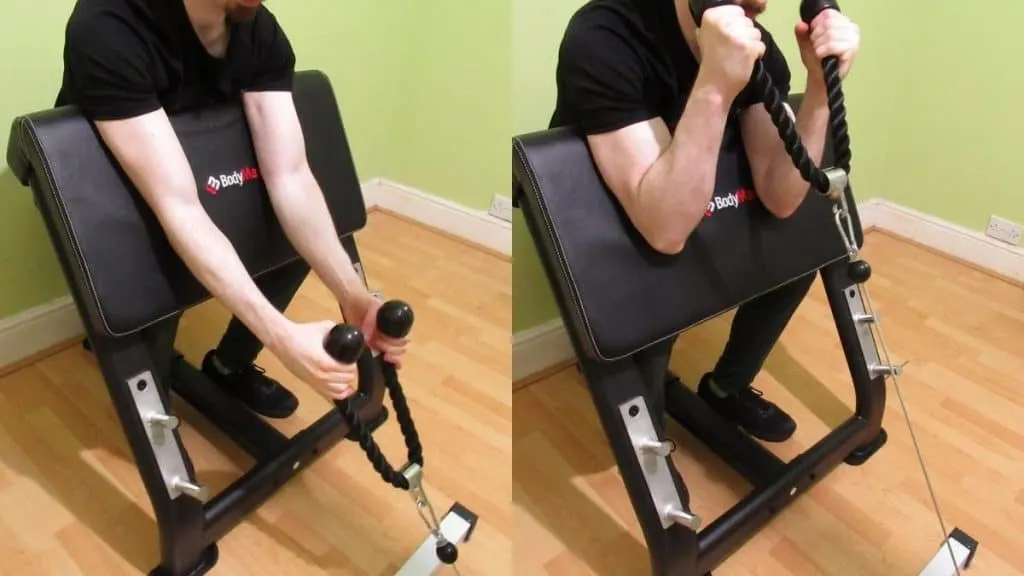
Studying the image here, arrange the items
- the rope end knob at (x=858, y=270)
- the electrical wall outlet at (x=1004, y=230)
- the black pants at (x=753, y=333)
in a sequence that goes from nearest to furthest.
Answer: the rope end knob at (x=858, y=270) < the black pants at (x=753, y=333) < the electrical wall outlet at (x=1004, y=230)

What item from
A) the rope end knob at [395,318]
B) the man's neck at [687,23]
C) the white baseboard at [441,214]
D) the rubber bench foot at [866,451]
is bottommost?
the rubber bench foot at [866,451]

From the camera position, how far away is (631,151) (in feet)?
3.70

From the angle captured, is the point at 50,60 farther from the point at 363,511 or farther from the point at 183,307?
the point at 363,511

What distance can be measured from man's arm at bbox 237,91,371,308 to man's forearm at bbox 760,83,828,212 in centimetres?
69

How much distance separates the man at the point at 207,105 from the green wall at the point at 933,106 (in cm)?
66

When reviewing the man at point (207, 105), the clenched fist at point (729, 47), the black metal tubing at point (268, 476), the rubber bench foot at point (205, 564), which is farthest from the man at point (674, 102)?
the rubber bench foot at point (205, 564)

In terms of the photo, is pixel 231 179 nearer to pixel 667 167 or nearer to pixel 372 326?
pixel 372 326

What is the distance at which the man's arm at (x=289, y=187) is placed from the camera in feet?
4.32

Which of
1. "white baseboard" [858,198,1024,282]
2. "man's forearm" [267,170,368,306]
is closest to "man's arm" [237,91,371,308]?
"man's forearm" [267,170,368,306]

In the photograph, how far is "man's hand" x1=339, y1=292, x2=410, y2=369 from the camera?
1.10m

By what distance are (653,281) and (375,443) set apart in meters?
0.47

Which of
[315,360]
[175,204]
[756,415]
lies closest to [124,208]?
[175,204]

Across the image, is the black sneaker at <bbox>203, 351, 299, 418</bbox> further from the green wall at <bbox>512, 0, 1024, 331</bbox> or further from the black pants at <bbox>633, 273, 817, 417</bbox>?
the black pants at <bbox>633, 273, 817, 417</bbox>

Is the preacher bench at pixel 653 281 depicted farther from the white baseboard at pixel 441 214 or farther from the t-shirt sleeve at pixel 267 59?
the white baseboard at pixel 441 214
